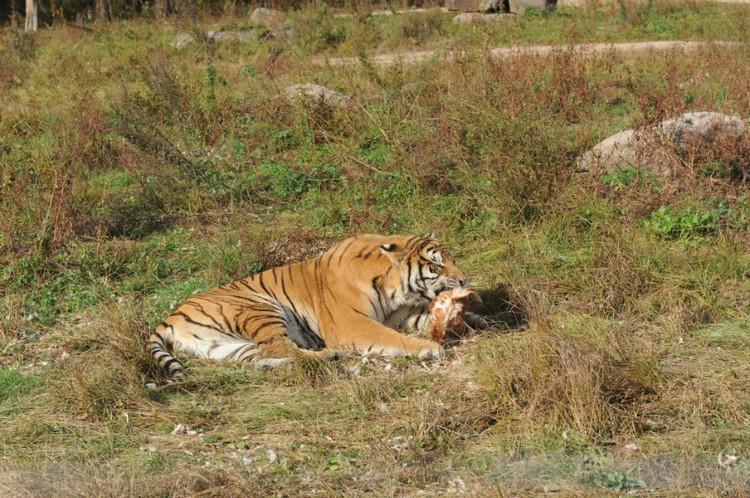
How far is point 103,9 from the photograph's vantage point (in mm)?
20328

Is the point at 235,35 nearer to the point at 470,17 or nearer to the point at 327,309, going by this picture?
the point at 470,17

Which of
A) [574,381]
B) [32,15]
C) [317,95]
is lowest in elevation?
[574,381]

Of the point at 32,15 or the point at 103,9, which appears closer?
the point at 103,9

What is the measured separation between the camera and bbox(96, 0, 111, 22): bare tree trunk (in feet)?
66.4

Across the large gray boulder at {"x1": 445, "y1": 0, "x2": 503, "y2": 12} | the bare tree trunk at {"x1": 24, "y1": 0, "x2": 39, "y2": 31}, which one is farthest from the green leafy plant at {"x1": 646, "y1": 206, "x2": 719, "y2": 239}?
the bare tree trunk at {"x1": 24, "y1": 0, "x2": 39, "y2": 31}

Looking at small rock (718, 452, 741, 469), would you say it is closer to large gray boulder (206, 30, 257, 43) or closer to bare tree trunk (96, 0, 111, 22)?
large gray boulder (206, 30, 257, 43)

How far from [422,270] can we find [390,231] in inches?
67.7

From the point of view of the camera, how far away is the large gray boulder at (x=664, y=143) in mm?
7168

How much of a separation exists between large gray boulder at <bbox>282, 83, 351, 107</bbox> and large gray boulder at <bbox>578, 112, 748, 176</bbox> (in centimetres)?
350

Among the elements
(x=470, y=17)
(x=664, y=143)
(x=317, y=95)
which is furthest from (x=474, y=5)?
(x=664, y=143)

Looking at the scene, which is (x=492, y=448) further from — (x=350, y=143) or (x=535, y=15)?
(x=535, y=15)

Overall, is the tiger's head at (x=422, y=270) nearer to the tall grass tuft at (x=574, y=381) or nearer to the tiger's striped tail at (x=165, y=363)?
the tall grass tuft at (x=574, y=381)

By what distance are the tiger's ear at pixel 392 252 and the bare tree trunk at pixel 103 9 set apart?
1708 centimetres

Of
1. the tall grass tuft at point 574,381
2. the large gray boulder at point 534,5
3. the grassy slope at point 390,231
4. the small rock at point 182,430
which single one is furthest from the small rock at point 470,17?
the small rock at point 182,430
